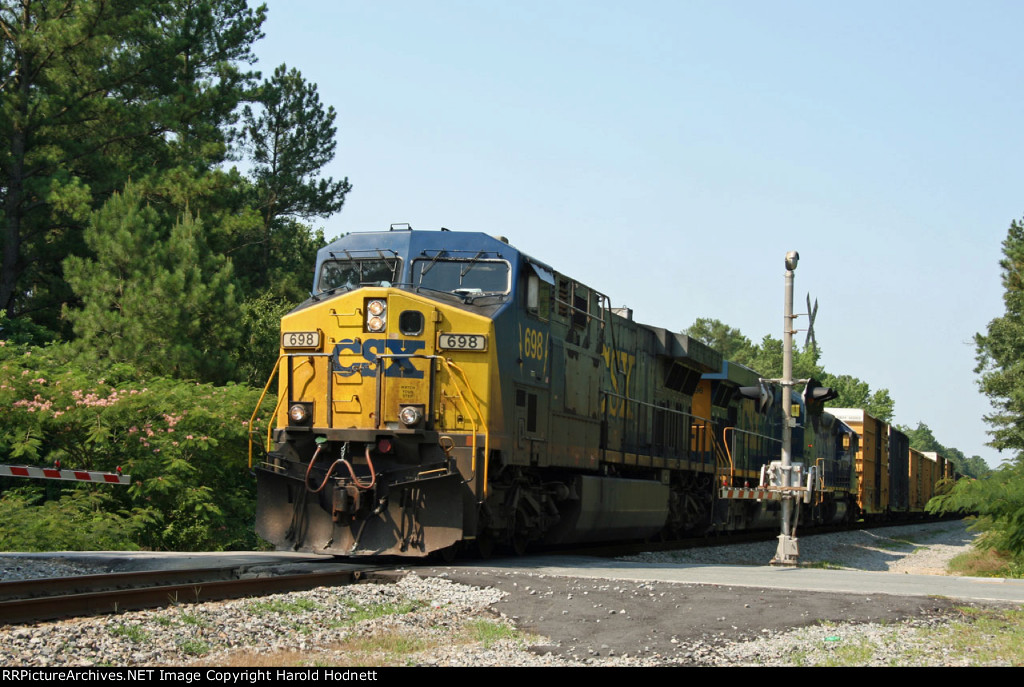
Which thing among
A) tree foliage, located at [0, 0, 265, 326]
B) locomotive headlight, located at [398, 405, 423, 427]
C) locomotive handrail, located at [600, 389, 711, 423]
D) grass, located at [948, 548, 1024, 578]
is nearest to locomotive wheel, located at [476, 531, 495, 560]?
locomotive headlight, located at [398, 405, 423, 427]

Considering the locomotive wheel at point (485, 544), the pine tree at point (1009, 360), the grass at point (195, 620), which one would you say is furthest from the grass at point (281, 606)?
the pine tree at point (1009, 360)

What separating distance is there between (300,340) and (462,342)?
198 cm

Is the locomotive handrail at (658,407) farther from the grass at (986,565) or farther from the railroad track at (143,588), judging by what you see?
the railroad track at (143,588)

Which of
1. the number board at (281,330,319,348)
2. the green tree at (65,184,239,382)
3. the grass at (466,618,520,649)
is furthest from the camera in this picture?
the green tree at (65,184,239,382)

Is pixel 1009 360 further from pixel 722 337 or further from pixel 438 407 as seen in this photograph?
pixel 722 337

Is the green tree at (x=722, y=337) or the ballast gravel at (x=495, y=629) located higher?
the green tree at (x=722, y=337)

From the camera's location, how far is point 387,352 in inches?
461

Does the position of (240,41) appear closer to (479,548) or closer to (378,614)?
(479,548)

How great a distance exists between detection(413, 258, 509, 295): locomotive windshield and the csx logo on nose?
949 millimetres

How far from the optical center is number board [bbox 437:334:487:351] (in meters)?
11.6

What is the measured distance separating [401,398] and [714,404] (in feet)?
36.4

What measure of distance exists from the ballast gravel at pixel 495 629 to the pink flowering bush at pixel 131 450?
544 cm

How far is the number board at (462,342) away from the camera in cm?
1159

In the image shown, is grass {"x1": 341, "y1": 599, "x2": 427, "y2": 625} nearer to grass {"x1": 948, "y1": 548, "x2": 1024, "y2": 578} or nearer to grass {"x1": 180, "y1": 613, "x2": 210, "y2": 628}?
grass {"x1": 180, "y1": 613, "x2": 210, "y2": 628}
